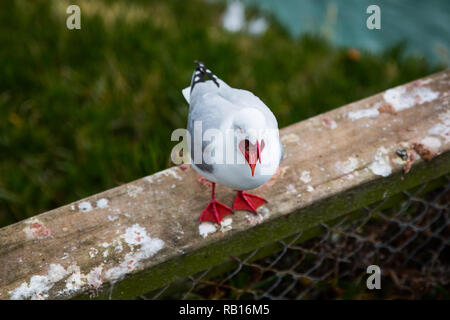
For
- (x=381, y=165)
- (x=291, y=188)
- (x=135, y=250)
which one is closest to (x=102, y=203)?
(x=135, y=250)

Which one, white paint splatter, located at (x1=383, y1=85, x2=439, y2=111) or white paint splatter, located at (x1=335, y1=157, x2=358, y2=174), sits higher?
white paint splatter, located at (x1=383, y1=85, x2=439, y2=111)

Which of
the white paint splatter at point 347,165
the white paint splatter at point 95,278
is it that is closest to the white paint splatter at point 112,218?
the white paint splatter at point 95,278

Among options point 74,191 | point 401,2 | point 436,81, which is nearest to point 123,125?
point 74,191

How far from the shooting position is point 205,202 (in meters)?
1.35

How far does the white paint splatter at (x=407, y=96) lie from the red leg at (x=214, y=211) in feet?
2.42

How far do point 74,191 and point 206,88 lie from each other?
1.11m

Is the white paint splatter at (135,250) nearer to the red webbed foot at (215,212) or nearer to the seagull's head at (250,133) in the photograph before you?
the red webbed foot at (215,212)

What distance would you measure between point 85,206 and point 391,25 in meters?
4.18

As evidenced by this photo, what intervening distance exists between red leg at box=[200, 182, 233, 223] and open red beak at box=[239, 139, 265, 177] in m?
0.19

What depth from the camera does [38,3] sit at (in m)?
3.49

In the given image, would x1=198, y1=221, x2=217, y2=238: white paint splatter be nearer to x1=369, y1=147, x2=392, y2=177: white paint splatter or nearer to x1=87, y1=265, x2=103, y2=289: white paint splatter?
x1=87, y1=265, x2=103, y2=289: white paint splatter

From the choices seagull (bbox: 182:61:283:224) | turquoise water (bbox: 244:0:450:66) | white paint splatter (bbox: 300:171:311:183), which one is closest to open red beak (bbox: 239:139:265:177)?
seagull (bbox: 182:61:283:224)

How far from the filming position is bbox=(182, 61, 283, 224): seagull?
1158 millimetres

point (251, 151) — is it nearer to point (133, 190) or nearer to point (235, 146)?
point (235, 146)
